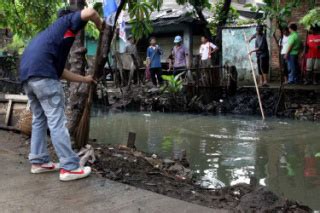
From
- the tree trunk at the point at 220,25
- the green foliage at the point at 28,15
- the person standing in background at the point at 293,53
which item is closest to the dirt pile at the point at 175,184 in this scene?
the green foliage at the point at 28,15

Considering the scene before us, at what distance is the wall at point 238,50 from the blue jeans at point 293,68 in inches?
61.6

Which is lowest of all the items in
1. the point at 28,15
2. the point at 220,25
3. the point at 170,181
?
the point at 170,181

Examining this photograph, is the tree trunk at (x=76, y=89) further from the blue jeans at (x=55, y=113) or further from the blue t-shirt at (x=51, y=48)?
the blue t-shirt at (x=51, y=48)

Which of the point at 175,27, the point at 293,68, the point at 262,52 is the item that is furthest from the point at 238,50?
the point at 175,27

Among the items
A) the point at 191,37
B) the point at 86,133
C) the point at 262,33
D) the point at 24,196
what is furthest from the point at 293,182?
the point at 191,37

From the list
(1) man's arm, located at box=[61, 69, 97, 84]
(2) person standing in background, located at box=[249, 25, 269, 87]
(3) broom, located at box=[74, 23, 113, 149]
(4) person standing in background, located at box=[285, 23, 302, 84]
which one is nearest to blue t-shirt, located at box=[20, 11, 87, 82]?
(1) man's arm, located at box=[61, 69, 97, 84]

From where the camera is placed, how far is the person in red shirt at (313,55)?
1301cm

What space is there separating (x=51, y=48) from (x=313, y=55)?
35.1 ft

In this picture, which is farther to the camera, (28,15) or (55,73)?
(28,15)

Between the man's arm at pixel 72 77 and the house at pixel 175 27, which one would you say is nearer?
the man's arm at pixel 72 77

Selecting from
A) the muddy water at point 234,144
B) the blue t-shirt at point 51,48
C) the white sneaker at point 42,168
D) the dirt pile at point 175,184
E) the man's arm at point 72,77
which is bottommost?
the muddy water at point 234,144

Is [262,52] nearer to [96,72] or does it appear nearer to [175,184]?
[96,72]

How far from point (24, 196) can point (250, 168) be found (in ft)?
11.9

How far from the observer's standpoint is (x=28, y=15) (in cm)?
925
